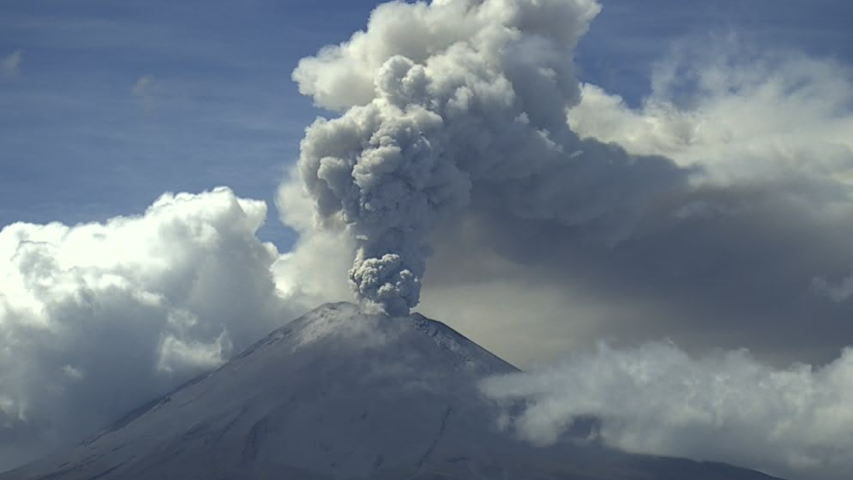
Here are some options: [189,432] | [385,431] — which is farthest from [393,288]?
[189,432]

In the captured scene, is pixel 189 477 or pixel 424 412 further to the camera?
pixel 424 412

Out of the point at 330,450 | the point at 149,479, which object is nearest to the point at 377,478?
the point at 330,450

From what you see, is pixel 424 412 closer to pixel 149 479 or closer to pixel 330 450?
pixel 330 450

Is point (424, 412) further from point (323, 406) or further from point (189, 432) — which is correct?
point (189, 432)

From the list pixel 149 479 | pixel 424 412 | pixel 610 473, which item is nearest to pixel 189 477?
pixel 149 479

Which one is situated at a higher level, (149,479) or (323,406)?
(323,406)

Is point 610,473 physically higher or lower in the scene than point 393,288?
lower

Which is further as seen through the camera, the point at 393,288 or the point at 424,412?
the point at 424,412
